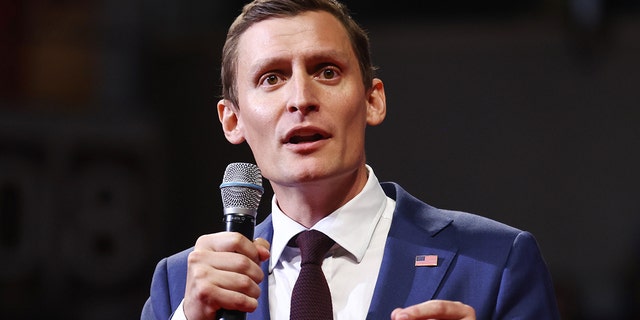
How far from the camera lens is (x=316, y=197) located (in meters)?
1.99

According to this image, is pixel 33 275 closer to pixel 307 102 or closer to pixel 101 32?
pixel 101 32

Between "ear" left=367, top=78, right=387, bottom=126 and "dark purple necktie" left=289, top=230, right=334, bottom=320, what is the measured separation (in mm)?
326

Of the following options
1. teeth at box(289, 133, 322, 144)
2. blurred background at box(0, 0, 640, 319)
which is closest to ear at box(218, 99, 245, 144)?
teeth at box(289, 133, 322, 144)

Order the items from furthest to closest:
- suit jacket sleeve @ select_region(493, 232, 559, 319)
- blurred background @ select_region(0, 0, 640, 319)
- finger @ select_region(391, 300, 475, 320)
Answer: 1. blurred background @ select_region(0, 0, 640, 319)
2. suit jacket sleeve @ select_region(493, 232, 559, 319)
3. finger @ select_region(391, 300, 475, 320)

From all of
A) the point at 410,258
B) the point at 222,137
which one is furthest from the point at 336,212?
the point at 222,137

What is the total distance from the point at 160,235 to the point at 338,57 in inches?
115

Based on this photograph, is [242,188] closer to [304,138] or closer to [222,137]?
[304,138]

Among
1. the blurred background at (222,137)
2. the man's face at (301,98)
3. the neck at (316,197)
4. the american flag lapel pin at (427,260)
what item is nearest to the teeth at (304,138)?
the man's face at (301,98)

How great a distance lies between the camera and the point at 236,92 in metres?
2.07

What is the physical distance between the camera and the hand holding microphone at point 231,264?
1.58 metres

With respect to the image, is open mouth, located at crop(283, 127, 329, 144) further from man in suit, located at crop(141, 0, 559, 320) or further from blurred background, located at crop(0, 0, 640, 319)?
blurred background, located at crop(0, 0, 640, 319)

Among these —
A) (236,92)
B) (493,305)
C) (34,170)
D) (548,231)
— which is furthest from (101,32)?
(493,305)

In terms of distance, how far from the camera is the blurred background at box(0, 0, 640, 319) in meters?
4.69

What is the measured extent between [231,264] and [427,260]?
1.55 feet
